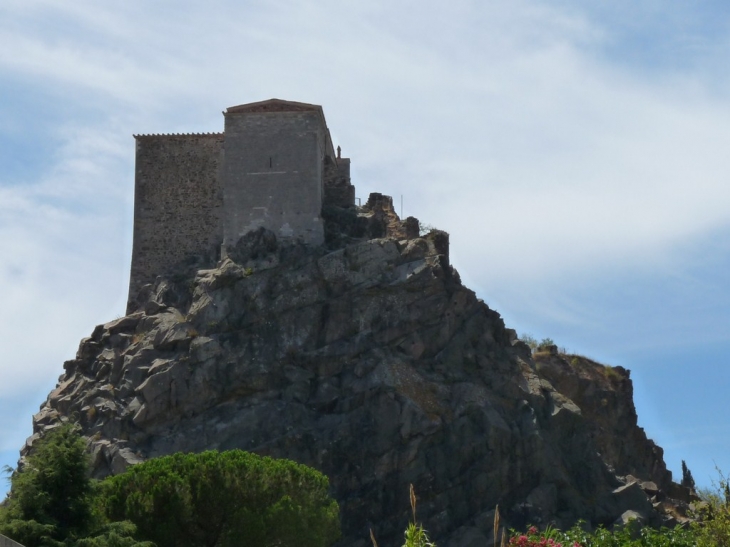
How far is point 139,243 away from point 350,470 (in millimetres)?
14388

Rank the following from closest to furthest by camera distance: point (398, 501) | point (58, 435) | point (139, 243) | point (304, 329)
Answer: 1. point (58, 435)
2. point (398, 501)
3. point (304, 329)
4. point (139, 243)

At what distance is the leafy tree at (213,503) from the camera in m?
39.1

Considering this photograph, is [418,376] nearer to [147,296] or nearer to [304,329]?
[304,329]

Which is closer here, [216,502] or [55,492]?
[55,492]

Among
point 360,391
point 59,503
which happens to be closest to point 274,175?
point 360,391

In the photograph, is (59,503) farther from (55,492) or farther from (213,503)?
(213,503)

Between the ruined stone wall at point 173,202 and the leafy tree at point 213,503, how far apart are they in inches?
717

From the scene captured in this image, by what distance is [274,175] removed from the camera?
5688 centimetres

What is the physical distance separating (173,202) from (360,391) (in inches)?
498

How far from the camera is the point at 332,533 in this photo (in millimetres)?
42562

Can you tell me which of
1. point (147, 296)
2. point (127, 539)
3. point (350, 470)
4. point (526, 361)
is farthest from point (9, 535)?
point (526, 361)

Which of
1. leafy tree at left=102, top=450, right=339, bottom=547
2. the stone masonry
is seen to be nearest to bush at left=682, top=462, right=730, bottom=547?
leafy tree at left=102, top=450, right=339, bottom=547

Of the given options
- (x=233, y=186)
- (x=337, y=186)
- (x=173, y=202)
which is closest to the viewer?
(x=233, y=186)

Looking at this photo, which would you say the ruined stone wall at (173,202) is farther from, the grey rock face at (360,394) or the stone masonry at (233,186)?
the grey rock face at (360,394)
